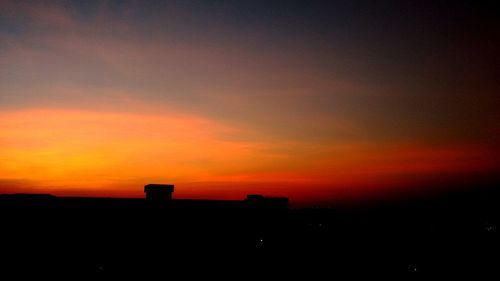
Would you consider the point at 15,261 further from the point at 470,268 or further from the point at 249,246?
the point at 470,268

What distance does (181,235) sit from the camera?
14.2 metres

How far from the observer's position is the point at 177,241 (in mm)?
14094

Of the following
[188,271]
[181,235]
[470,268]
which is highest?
[181,235]

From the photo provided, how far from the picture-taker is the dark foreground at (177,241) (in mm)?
11906

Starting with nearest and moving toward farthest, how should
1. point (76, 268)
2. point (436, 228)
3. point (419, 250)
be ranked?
point (76, 268) < point (419, 250) < point (436, 228)

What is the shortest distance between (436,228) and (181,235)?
25941 mm

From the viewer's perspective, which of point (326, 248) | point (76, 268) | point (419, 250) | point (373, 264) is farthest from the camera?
point (419, 250)

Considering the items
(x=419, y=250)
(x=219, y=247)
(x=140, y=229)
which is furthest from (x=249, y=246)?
(x=419, y=250)

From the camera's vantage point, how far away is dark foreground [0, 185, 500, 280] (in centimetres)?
1191

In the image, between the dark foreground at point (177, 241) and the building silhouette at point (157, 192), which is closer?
the dark foreground at point (177, 241)

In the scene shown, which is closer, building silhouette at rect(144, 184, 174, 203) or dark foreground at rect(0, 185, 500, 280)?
dark foreground at rect(0, 185, 500, 280)

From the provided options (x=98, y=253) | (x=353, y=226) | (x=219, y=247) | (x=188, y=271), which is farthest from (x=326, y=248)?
(x=98, y=253)

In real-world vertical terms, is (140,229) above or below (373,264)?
above

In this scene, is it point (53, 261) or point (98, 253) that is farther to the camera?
point (98, 253)
